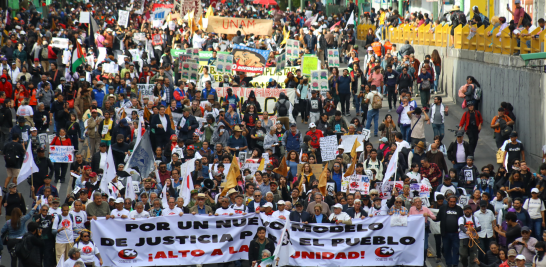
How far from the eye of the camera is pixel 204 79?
1003 inches

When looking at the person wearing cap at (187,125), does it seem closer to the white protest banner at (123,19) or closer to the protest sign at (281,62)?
the protest sign at (281,62)

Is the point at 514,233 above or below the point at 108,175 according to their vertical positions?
below

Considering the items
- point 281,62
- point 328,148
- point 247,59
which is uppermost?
point 247,59

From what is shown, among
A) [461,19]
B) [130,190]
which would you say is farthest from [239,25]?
[130,190]

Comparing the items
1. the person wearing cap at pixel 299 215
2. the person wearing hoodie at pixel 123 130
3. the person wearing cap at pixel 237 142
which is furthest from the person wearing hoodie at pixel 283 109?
the person wearing cap at pixel 299 215

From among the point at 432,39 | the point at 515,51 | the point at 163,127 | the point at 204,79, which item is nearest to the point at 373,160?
the point at 163,127

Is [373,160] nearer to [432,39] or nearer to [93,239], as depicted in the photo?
[93,239]

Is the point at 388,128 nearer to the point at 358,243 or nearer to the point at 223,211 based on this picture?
the point at 358,243

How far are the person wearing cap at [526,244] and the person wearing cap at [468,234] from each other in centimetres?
88

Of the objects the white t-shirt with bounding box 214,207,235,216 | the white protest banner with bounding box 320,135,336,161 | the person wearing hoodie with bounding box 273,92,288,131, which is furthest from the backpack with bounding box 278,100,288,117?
the white t-shirt with bounding box 214,207,235,216

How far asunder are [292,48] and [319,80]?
5.03 m

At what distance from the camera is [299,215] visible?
15164 millimetres

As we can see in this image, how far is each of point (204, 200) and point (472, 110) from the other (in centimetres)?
812

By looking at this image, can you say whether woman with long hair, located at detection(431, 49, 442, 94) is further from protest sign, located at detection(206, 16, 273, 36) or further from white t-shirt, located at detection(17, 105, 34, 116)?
white t-shirt, located at detection(17, 105, 34, 116)
